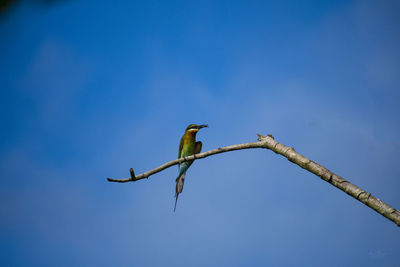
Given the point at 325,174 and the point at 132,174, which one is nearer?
the point at 325,174

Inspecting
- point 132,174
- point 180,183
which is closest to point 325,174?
point 132,174

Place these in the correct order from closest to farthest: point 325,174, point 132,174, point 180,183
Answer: point 325,174 → point 132,174 → point 180,183

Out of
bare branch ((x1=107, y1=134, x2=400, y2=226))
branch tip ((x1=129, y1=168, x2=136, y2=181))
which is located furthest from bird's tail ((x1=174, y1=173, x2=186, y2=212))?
bare branch ((x1=107, y1=134, x2=400, y2=226))

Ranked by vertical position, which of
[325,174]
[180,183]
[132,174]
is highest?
[180,183]

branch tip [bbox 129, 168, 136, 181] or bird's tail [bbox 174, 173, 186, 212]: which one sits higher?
→ bird's tail [bbox 174, 173, 186, 212]

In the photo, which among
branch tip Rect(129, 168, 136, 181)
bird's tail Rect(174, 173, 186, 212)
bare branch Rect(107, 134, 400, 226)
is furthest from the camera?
bird's tail Rect(174, 173, 186, 212)

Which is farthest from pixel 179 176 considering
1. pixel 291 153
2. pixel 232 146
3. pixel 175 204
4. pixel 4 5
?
pixel 4 5

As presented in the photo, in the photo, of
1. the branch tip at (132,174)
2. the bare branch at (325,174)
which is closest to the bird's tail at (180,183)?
the branch tip at (132,174)

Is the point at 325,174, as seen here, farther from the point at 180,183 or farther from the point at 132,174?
the point at 180,183

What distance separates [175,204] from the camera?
333 centimetres

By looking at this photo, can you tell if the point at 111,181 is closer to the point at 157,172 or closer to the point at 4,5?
the point at 157,172

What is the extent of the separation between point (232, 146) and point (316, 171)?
62 cm

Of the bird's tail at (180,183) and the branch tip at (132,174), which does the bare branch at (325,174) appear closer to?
the branch tip at (132,174)

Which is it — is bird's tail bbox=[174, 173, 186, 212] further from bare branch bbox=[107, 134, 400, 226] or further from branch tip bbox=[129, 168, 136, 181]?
bare branch bbox=[107, 134, 400, 226]
